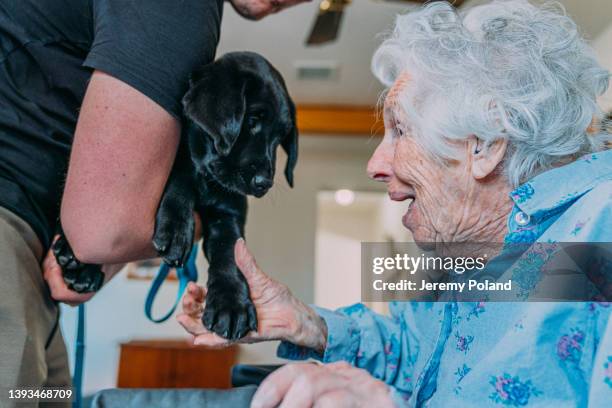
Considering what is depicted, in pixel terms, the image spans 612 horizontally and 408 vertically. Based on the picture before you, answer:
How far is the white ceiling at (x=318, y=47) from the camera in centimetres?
346

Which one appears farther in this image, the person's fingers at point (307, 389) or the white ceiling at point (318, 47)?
the white ceiling at point (318, 47)

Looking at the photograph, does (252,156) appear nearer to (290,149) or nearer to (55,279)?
(290,149)

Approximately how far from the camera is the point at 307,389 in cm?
62

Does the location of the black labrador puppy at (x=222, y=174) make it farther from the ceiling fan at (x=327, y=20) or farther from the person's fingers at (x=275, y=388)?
the ceiling fan at (x=327, y=20)

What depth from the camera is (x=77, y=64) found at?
86 cm

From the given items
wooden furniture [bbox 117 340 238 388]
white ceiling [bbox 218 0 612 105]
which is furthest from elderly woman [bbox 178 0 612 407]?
wooden furniture [bbox 117 340 238 388]

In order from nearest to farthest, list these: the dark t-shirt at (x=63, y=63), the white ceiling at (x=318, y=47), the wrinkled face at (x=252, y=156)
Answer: the dark t-shirt at (x=63, y=63)
the wrinkled face at (x=252, y=156)
the white ceiling at (x=318, y=47)

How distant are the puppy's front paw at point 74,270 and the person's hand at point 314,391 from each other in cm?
43

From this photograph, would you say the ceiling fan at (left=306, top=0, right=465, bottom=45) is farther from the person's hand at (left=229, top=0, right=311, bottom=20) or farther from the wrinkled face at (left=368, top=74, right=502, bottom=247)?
the wrinkled face at (left=368, top=74, right=502, bottom=247)

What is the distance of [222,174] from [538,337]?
1.81 feet

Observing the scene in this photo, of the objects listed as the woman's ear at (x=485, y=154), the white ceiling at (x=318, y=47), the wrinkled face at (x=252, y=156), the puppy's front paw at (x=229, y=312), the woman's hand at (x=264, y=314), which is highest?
the woman's ear at (x=485, y=154)

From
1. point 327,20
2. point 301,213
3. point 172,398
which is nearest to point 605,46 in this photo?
point 327,20

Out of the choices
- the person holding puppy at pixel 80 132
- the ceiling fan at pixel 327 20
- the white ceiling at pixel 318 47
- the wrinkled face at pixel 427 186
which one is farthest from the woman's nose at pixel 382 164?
the white ceiling at pixel 318 47

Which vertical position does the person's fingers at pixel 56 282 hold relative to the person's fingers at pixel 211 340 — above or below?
above
